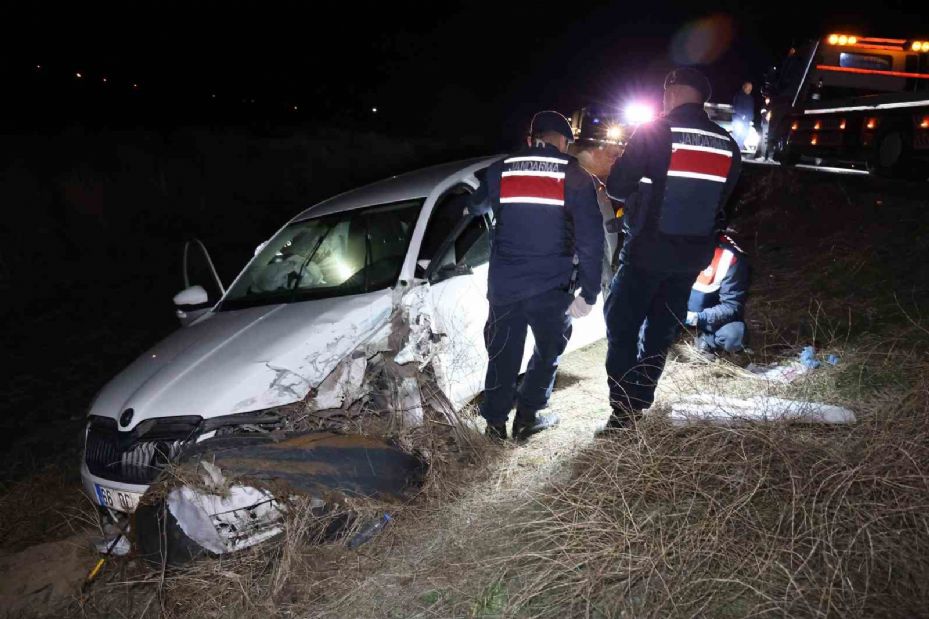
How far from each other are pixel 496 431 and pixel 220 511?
148 centimetres

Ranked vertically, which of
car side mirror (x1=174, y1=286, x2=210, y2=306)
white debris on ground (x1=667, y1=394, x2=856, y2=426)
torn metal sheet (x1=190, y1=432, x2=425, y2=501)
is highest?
car side mirror (x1=174, y1=286, x2=210, y2=306)

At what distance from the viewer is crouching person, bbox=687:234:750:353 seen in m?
4.10

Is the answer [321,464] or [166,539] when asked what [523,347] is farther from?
[166,539]

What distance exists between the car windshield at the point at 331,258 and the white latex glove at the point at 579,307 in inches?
39.7

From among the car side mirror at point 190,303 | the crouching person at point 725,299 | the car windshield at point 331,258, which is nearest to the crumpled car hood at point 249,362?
the car windshield at point 331,258

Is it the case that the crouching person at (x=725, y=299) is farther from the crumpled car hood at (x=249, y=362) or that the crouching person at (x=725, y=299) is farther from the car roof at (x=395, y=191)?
the crumpled car hood at (x=249, y=362)

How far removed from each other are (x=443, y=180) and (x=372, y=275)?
81 cm

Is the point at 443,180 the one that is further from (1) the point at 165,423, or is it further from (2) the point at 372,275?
(1) the point at 165,423

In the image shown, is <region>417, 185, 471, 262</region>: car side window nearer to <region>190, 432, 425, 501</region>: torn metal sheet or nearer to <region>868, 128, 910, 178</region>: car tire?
<region>190, 432, 425, 501</region>: torn metal sheet

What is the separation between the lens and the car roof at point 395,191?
3.78m

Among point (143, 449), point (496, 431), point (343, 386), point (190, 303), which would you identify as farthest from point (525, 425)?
point (190, 303)

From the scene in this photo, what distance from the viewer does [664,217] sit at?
9.52 feet

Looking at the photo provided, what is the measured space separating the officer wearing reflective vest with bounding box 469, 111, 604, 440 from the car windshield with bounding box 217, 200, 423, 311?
583mm

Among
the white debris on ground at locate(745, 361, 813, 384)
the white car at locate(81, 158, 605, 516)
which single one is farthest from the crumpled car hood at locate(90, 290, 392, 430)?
the white debris on ground at locate(745, 361, 813, 384)
